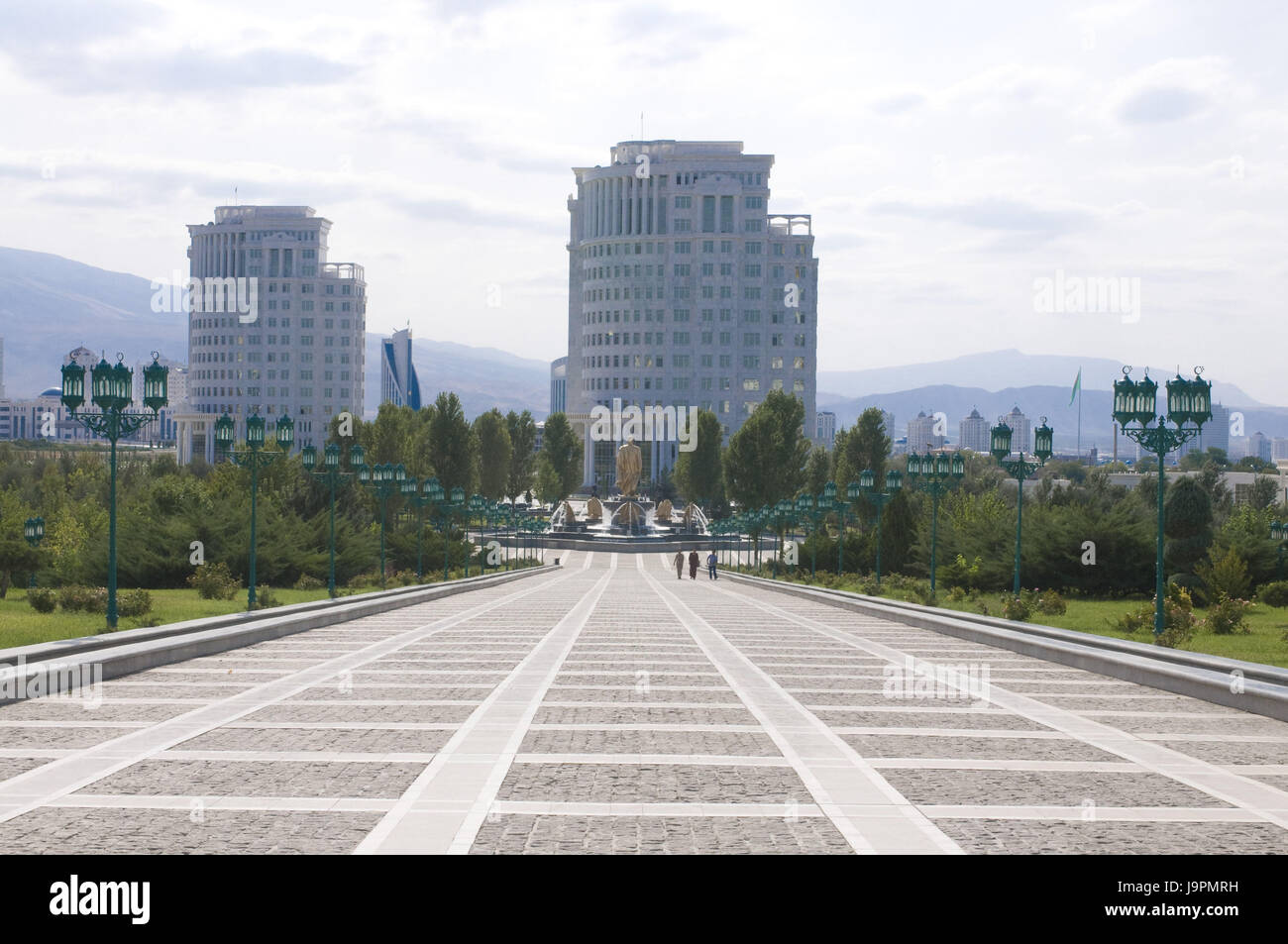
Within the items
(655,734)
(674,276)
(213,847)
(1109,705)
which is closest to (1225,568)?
(1109,705)

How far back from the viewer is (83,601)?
22.2 metres

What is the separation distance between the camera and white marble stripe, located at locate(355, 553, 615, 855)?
7.33m

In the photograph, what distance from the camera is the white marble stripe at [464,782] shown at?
24.0 feet

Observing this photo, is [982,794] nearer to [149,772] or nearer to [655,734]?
[655,734]

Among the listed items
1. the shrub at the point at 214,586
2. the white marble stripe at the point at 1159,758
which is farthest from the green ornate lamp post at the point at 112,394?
the white marble stripe at the point at 1159,758

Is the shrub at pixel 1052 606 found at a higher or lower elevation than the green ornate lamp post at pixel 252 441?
lower

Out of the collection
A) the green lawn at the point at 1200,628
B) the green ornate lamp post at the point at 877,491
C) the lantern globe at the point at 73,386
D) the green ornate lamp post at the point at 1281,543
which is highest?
the lantern globe at the point at 73,386

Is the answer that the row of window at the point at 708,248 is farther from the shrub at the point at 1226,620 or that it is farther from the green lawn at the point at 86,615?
the shrub at the point at 1226,620

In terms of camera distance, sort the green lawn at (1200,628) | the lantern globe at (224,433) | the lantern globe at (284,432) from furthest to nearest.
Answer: the lantern globe at (284,432)
the lantern globe at (224,433)
the green lawn at (1200,628)

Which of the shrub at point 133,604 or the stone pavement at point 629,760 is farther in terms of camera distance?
the shrub at point 133,604

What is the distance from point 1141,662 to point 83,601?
59.1 feet

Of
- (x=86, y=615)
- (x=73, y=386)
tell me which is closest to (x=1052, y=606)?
(x=86, y=615)

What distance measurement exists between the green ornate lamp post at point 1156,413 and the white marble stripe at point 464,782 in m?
11.7

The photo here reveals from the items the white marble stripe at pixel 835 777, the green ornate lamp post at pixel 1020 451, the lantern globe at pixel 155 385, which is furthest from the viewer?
the green ornate lamp post at pixel 1020 451
